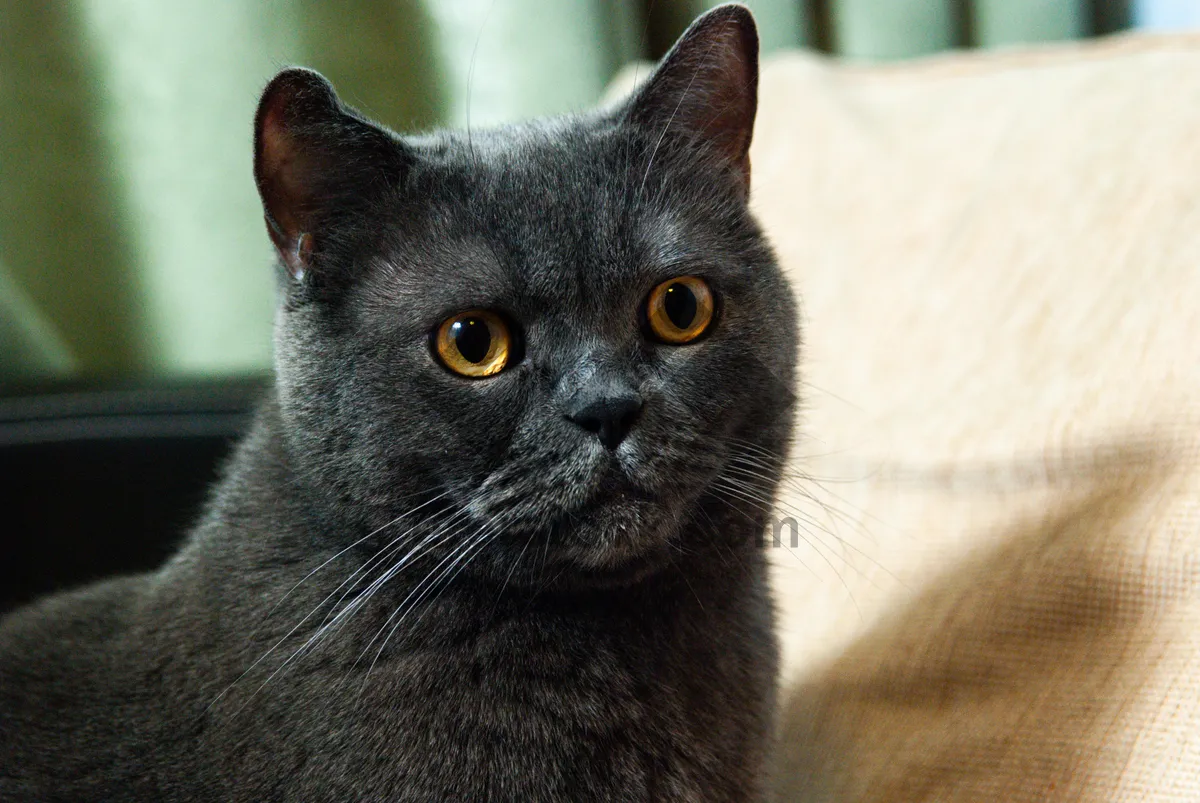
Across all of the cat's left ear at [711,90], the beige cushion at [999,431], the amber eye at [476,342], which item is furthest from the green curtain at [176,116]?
the amber eye at [476,342]

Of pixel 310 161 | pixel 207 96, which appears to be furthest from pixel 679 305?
pixel 207 96

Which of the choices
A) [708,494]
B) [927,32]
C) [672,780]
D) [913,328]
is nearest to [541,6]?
[927,32]

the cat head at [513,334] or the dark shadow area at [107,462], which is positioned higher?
the cat head at [513,334]

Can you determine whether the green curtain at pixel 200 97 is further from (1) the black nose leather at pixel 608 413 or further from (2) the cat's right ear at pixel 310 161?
(1) the black nose leather at pixel 608 413

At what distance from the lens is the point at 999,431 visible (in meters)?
1.13

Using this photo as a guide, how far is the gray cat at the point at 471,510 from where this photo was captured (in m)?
0.73

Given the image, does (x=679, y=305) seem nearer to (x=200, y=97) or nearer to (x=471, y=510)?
(x=471, y=510)

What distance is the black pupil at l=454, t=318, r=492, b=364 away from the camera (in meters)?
0.75

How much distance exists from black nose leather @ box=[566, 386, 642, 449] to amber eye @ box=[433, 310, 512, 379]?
8cm

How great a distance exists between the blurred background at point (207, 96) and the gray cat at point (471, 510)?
1.07m

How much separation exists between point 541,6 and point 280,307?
1.31m

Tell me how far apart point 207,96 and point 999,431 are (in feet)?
5.01

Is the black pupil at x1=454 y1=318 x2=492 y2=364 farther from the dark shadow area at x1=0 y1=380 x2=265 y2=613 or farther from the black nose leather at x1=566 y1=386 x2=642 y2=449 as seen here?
the dark shadow area at x1=0 y1=380 x2=265 y2=613

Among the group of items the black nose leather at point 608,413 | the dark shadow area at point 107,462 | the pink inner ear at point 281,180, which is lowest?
the dark shadow area at point 107,462
